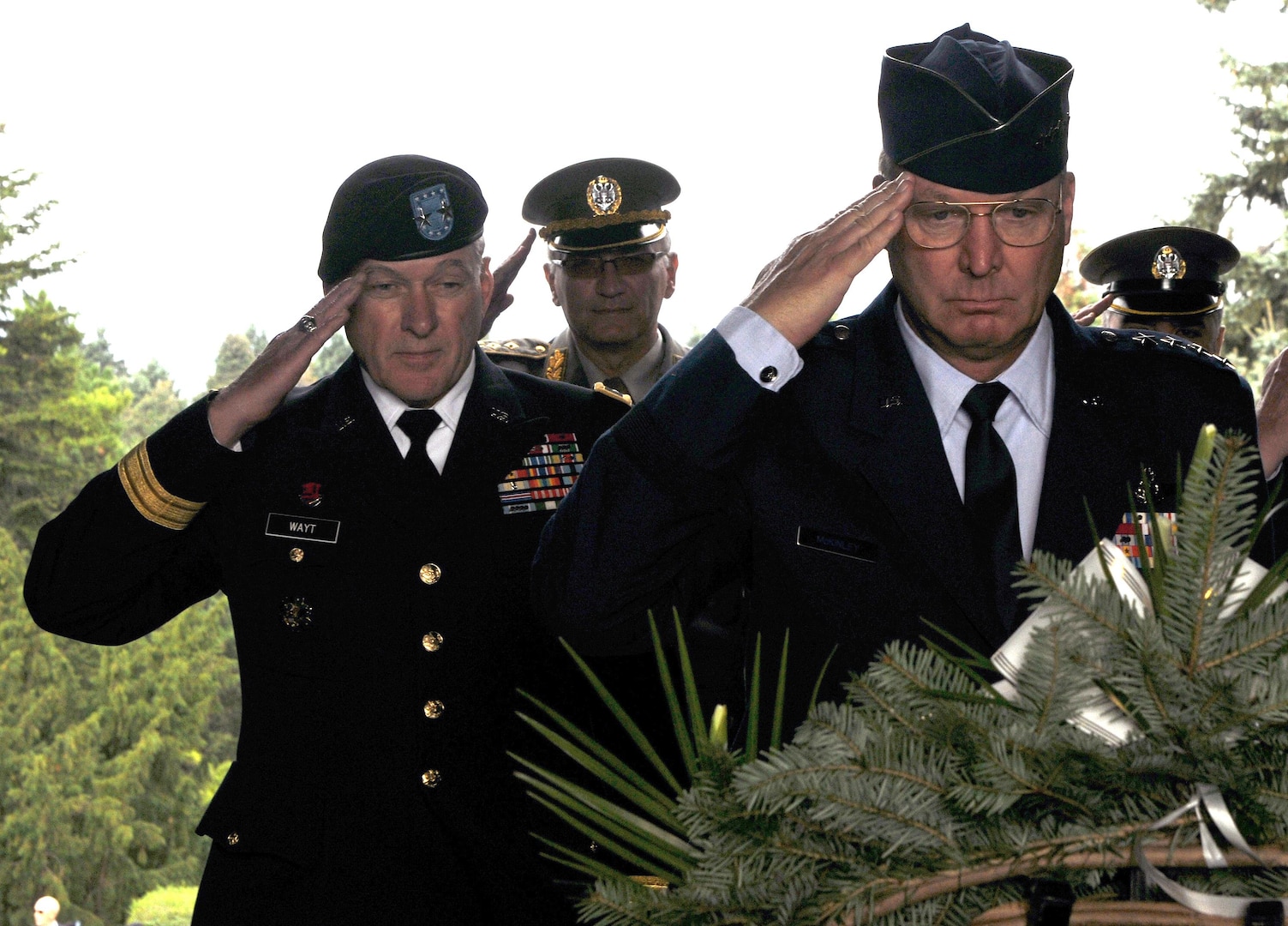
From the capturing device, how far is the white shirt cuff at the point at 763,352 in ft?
6.99

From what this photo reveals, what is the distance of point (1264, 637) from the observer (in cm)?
109

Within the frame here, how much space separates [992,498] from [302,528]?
1.33m

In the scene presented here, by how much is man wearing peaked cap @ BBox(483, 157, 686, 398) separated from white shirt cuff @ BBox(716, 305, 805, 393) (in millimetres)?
2739

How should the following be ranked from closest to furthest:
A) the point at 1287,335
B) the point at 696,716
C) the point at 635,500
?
the point at 696,716 < the point at 635,500 < the point at 1287,335

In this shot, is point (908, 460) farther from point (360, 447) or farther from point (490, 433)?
point (360, 447)

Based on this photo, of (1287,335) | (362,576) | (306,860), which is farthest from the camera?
(1287,335)

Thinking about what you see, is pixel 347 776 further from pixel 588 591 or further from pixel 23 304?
pixel 23 304

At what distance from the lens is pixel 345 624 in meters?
2.92

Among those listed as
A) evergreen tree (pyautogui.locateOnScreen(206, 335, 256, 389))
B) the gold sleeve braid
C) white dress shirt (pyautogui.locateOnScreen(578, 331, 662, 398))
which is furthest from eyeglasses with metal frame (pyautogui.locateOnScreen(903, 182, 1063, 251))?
evergreen tree (pyautogui.locateOnScreen(206, 335, 256, 389))

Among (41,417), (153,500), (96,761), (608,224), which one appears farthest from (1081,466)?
(41,417)

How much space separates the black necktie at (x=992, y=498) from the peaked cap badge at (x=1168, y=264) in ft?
12.0

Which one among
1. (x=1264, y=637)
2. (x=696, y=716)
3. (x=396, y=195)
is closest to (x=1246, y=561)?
(x=1264, y=637)

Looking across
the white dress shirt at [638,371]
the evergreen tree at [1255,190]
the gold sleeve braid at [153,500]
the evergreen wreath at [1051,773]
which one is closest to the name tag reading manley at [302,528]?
the gold sleeve braid at [153,500]

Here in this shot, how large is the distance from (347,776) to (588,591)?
0.86 metres
